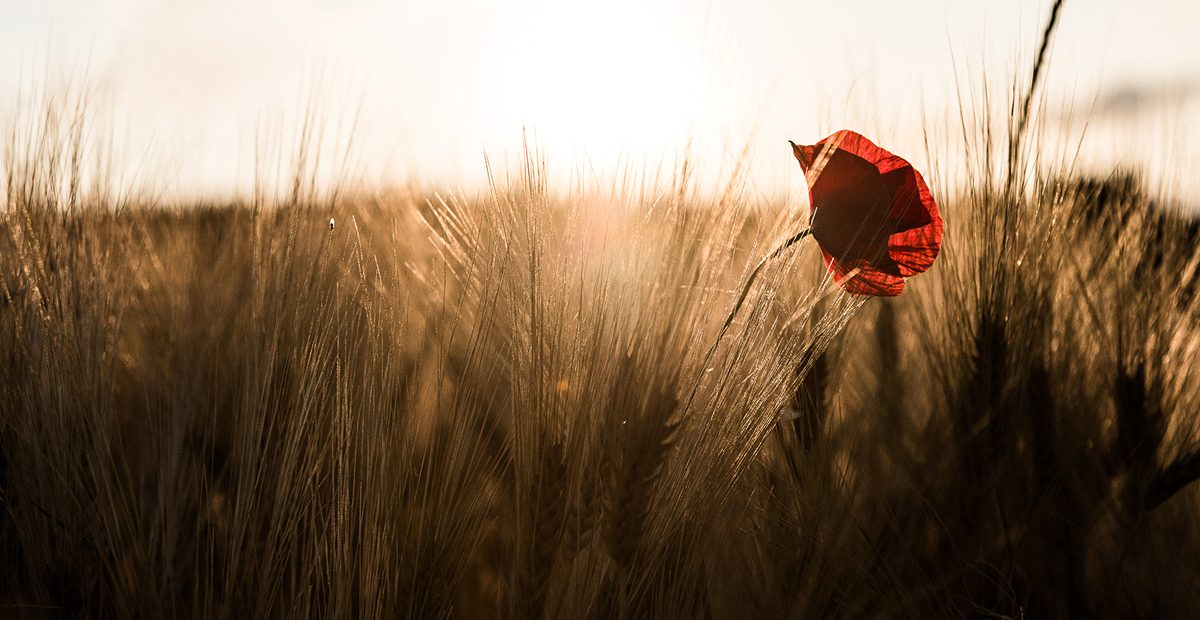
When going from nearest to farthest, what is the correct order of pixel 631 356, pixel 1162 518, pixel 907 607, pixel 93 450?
pixel 631 356
pixel 93 450
pixel 907 607
pixel 1162 518

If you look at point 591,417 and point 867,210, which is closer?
point 591,417

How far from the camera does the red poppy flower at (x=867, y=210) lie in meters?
0.75

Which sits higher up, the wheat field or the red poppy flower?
the red poppy flower

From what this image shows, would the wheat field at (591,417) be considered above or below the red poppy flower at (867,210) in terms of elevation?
below

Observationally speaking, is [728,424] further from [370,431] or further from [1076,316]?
[1076,316]

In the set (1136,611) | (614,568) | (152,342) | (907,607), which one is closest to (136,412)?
(152,342)

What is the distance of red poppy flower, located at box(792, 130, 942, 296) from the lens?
0.75 meters

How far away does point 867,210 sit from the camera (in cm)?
76

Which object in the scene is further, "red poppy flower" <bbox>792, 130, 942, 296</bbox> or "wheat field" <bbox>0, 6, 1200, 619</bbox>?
"red poppy flower" <bbox>792, 130, 942, 296</bbox>

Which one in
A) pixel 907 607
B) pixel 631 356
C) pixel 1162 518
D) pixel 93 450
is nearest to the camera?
pixel 631 356

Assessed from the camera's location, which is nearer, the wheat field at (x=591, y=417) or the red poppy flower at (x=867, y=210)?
the wheat field at (x=591, y=417)

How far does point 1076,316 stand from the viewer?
42.6 inches

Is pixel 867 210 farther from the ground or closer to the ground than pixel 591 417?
farther from the ground

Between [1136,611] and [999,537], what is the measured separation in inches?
6.4
